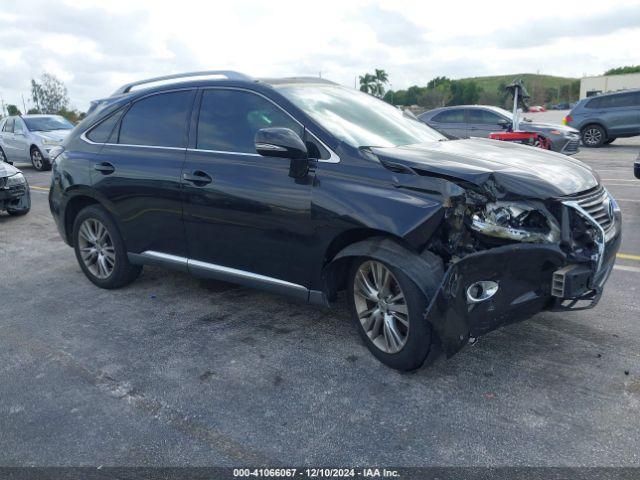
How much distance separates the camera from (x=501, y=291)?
10.0 feet

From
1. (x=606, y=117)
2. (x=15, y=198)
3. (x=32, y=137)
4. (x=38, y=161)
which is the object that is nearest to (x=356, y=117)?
(x=15, y=198)

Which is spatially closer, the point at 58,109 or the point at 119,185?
the point at 119,185

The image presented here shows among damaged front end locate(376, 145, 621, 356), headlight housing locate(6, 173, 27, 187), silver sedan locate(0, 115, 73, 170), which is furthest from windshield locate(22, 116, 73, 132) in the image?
damaged front end locate(376, 145, 621, 356)

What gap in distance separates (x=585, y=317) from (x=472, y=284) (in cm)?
167

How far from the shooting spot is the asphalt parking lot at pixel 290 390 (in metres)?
2.76

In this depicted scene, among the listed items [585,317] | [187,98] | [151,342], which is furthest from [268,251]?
[585,317]

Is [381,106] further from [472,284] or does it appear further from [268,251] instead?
[472,284]

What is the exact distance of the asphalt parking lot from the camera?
9.06 ft

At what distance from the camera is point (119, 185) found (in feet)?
15.8

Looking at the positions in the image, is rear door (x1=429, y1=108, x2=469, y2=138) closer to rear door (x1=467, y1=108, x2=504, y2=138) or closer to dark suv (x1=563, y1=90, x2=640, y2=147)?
rear door (x1=467, y1=108, x2=504, y2=138)

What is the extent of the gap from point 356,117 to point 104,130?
242cm

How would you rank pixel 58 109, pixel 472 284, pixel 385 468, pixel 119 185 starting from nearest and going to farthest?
pixel 385 468, pixel 472 284, pixel 119 185, pixel 58 109

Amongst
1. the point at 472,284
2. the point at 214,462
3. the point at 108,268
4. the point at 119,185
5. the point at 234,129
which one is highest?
the point at 234,129

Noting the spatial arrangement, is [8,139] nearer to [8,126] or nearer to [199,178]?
[8,126]
